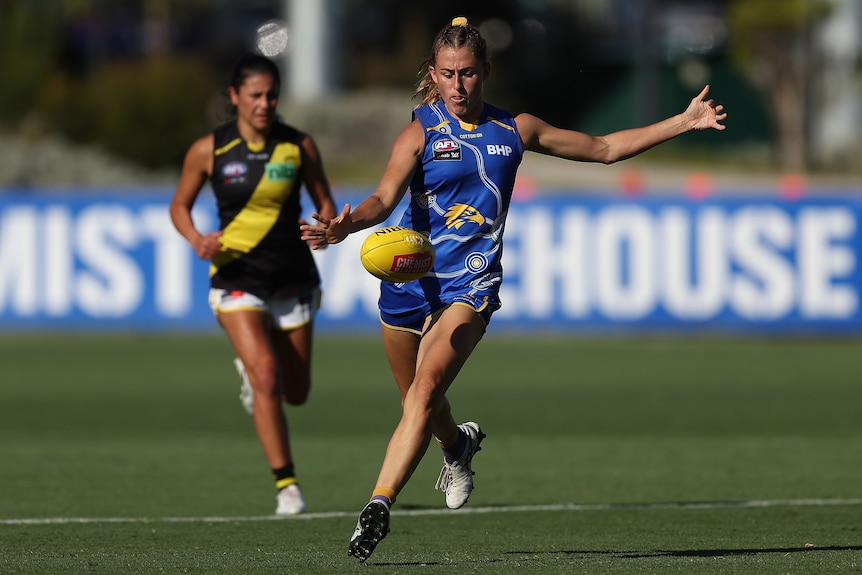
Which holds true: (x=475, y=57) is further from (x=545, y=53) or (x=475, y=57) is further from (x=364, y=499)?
(x=545, y=53)

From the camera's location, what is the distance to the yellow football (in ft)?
25.1

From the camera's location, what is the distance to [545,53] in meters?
61.2

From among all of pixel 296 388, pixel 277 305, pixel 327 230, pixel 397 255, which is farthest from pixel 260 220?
pixel 327 230

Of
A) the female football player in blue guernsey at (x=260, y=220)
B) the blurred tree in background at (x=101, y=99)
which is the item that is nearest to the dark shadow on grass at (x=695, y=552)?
the female football player in blue guernsey at (x=260, y=220)

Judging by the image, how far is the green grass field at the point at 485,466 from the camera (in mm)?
8070

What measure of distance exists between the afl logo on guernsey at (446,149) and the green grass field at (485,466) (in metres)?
1.88

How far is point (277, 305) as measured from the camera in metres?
10.4

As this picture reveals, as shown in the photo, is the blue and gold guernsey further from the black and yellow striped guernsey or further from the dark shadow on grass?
the black and yellow striped guernsey

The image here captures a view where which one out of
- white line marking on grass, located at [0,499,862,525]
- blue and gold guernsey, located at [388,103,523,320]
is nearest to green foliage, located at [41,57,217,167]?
white line marking on grass, located at [0,499,862,525]

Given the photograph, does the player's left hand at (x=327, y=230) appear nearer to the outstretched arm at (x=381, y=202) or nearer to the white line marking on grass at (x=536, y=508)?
the outstretched arm at (x=381, y=202)

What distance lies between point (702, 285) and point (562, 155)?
13982 millimetres

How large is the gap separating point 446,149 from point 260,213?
2.61 meters

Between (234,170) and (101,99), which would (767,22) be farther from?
(234,170)

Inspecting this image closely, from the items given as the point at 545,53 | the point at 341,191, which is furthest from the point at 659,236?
the point at 545,53
